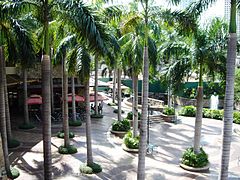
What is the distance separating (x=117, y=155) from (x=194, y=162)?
16.0 feet

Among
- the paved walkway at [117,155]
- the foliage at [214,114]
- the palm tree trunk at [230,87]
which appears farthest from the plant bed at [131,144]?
the foliage at [214,114]

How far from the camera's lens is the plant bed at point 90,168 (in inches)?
632

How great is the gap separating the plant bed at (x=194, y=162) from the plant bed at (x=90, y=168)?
485cm

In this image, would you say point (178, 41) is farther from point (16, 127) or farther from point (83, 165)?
point (16, 127)

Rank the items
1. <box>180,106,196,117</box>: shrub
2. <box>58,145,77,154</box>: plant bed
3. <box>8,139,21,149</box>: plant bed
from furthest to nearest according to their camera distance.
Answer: <box>180,106,196,117</box>: shrub < <box>8,139,21,149</box>: plant bed < <box>58,145,77,154</box>: plant bed

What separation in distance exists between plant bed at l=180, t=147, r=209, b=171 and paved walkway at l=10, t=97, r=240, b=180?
334 mm

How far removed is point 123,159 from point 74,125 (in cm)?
920

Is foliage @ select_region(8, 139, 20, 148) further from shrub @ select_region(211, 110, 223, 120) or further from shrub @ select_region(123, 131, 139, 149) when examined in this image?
shrub @ select_region(211, 110, 223, 120)

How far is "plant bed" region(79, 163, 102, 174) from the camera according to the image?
16.1 meters

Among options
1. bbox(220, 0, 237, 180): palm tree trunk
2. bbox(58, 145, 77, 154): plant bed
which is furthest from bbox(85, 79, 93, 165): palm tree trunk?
bbox(220, 0, 237, 180): palm tree trunk

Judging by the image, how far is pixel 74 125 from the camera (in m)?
26.6

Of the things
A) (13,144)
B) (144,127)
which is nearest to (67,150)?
(13,144)

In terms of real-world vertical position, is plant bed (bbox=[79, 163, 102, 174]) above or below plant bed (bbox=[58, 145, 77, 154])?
below

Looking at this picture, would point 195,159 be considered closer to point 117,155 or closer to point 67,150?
point 117,155
